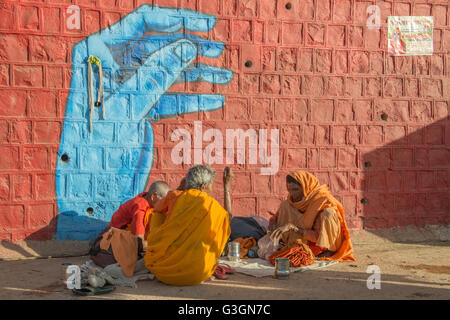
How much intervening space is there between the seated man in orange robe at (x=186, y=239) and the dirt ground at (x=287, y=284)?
0.47 feet

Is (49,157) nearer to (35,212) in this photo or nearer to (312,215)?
(35,212)

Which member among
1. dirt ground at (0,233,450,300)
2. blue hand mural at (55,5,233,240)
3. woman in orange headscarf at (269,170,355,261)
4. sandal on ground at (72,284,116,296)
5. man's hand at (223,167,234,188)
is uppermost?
blue hand mural at (55,5,233,240)

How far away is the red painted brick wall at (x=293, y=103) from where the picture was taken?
5.66 metres

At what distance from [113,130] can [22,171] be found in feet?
3.65

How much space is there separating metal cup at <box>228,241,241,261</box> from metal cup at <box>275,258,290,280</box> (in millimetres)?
733

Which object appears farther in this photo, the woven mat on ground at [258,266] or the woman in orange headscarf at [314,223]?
the woman in orange headscarf at [314,223]

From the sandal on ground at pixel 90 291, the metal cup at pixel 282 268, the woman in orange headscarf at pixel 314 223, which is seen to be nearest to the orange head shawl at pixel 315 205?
the woman in orange headscarf at pixel 314 223

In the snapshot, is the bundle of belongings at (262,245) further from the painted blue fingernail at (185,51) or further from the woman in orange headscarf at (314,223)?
the painted blue fingernail at (185,51)

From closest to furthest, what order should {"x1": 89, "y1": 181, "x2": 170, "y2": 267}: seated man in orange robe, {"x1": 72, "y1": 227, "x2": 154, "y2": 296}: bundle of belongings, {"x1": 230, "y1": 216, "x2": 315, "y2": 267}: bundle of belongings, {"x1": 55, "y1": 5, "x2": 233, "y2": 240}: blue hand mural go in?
1. {"x1": 72, "y1": 227, "x2": 154, "y2": 296}: bundle of belongings
2. {"x1": 89, "y1": 181, "x2": 170, "y2": 267}: seated man in orange robe
3. {"x1": 230, "y1": 216, "x2": 315, "y2": 267}: bundle of belongings
4. {"x1": 55, "y1": 5, "x2": 233, "y2": 240}: blue hand mural

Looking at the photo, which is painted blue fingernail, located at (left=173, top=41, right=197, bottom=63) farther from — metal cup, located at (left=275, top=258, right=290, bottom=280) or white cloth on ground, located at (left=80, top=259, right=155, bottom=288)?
metal cup, located at (left=275, top=258, right=290, bottom=280)

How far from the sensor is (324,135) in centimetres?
655

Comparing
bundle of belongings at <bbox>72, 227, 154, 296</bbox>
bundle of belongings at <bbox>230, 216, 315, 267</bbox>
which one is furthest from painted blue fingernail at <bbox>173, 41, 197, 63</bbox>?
bundle of belongings at <bbox>72, 227, 154, 296</bbox>

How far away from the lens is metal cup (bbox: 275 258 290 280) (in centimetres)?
452
